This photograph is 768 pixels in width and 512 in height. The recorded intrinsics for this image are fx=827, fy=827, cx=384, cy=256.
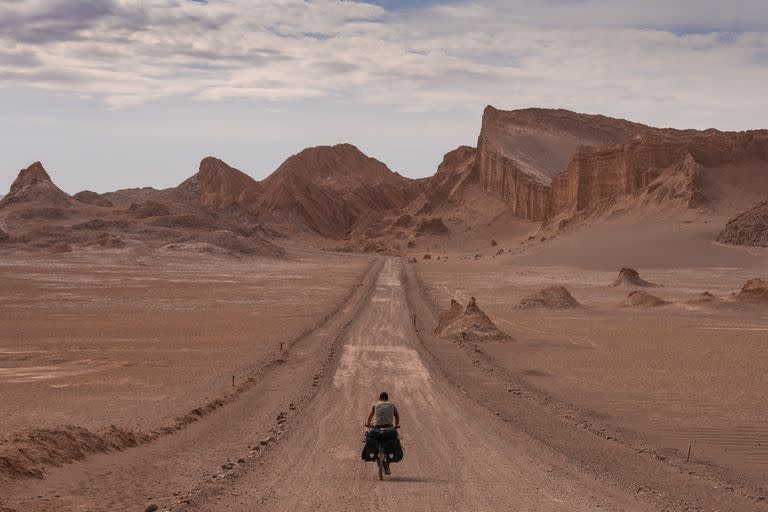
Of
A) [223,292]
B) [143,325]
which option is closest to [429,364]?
[143,325]

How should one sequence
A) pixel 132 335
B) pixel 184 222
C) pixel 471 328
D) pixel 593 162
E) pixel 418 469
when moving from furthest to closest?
pixel 593 162, pixel 184 222, pixel 132 335, pixel 471 328, pixel 418 469

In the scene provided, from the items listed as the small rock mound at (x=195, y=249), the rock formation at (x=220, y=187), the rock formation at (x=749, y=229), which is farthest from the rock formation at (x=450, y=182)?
the rock formation at (x=749, y=229)

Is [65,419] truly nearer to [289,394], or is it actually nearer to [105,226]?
[289,394]

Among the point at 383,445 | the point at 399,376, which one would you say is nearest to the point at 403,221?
the point at 399,376

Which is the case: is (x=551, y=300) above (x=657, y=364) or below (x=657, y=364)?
above

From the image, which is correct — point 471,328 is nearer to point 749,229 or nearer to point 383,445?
point 383,445

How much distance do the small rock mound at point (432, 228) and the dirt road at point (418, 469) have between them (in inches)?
3905

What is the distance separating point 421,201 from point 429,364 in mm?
116196

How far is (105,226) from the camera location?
3381 inches

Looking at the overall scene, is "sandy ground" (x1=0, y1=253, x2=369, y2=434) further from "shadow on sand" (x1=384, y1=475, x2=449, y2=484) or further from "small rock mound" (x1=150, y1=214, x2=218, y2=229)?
"small rock mound" (x1=150, y1=214, x2=218, y2=229)

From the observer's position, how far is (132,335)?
91.6 feet

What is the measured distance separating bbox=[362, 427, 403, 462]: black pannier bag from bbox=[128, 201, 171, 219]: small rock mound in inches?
3370

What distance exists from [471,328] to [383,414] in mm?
16238

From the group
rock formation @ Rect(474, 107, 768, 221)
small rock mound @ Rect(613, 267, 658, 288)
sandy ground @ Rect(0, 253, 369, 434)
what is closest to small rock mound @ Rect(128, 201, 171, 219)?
sandy ground @ Rect(0, 253, 369, 434)
